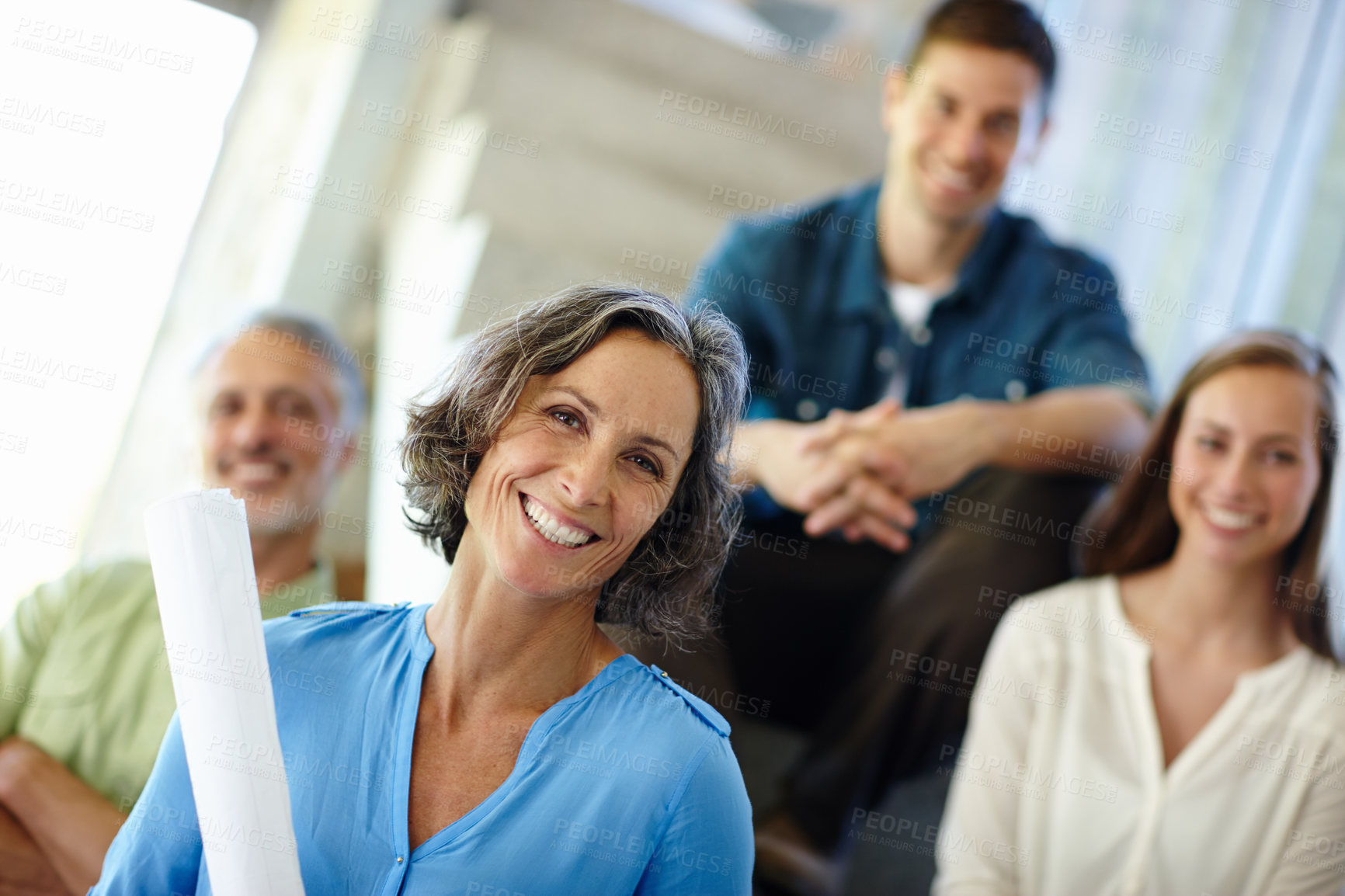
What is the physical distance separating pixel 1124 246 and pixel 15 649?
281cm

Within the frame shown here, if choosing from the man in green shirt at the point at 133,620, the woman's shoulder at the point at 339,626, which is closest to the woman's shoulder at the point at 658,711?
the woman's shoulder at the point at 339,626

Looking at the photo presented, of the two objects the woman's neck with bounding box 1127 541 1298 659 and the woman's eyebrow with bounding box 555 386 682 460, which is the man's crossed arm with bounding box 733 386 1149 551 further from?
the woman's eyebrow with bounding box 555 386 682 460

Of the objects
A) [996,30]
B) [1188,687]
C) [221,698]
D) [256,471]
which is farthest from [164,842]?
[996,30]

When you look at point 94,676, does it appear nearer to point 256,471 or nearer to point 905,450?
point 256,471

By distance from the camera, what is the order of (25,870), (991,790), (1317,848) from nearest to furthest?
(25,870), (1317,848), (991,790)

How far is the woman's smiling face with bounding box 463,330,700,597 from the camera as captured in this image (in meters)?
0.96

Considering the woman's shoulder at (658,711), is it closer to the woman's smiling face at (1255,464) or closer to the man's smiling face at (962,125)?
the woman's smiling face at (1255,464)

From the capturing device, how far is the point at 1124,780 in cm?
181

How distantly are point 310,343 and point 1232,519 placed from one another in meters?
1.76

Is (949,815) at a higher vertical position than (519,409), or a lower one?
lower

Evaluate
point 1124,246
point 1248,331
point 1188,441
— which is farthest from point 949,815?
point 1124,246

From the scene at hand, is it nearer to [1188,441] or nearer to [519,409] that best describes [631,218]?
[1188,441]

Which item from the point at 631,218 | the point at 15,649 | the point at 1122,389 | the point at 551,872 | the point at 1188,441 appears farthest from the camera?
the point at 631,218

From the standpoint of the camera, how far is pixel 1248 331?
2.00 metres
